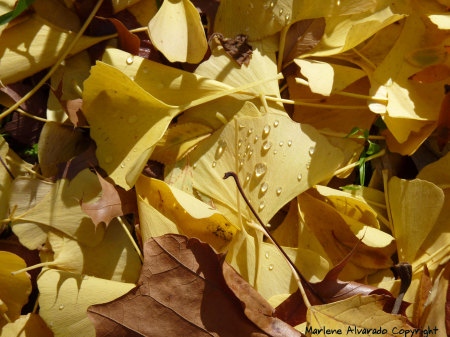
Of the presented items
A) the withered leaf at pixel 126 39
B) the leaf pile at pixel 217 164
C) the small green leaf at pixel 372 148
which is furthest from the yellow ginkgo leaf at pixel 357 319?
the withered leaf at pixel 126 39

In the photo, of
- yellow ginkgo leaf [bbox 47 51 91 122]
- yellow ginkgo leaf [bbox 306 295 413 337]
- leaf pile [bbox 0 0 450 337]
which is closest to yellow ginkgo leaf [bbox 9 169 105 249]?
leaf pile [bbox 0 0 450 337]

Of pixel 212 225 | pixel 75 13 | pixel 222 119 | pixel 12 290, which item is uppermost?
pixel 75 13

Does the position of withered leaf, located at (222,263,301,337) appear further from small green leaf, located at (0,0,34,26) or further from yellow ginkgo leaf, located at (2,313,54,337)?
small green leaf, located at (0,0,34,26)

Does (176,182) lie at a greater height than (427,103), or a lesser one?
lesser

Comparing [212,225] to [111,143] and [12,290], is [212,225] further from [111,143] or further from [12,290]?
[12,290]

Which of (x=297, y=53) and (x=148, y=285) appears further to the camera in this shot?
(x=297, y=53)

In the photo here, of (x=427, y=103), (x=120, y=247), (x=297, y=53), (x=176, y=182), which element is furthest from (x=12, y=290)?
(x=427, y=103)

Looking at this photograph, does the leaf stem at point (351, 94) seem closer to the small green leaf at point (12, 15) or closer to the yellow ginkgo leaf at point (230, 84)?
the yellow ginkgo leaf at point (230, 84)
